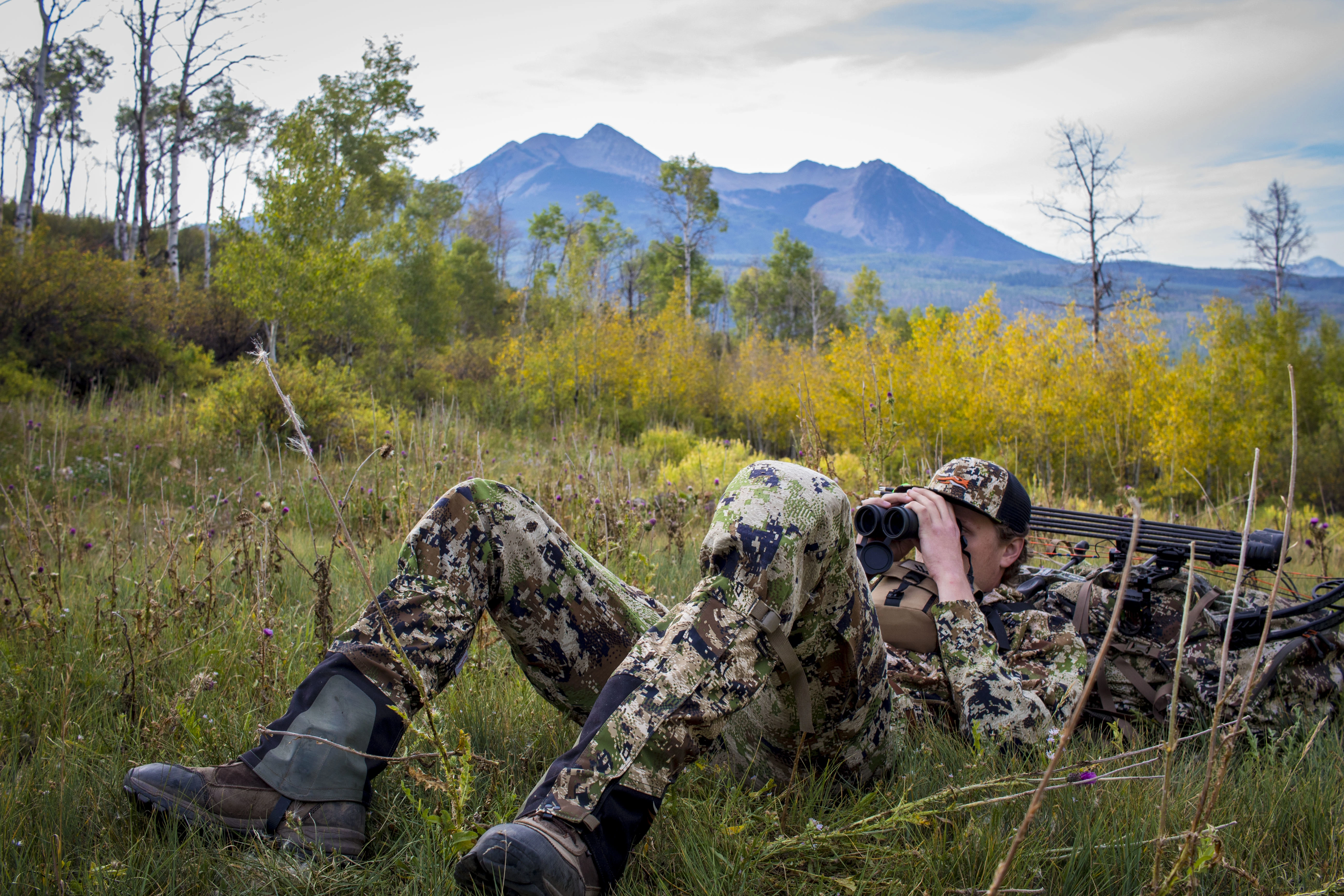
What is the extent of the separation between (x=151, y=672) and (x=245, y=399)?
24.5ft

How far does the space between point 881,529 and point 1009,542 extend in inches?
22.4

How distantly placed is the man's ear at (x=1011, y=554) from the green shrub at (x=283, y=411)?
6.50 metres

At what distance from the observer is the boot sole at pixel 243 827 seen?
1.29m

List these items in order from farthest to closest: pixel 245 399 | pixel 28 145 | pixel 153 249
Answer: pixel 153 249 → pixel 28 145 → pixel 245 399

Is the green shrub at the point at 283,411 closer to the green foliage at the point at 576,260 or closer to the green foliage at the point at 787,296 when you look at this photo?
the green foliage at the point at 576,260

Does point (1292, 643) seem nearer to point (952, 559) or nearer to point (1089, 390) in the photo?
point (952, 559)

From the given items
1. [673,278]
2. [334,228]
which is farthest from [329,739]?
[673,278]

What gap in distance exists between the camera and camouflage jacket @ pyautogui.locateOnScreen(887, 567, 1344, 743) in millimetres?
1812

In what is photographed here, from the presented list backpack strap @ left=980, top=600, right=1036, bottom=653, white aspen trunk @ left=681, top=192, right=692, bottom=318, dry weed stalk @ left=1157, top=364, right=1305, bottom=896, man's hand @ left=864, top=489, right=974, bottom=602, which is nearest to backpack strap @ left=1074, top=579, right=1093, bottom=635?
backpack strap @ left=980, top=600, right=1036, bottom=653

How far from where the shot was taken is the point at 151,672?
6.89ft

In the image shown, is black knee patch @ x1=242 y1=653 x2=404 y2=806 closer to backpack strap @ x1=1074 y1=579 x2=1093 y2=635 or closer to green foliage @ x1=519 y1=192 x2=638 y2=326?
backpack strap @ x1=1074 y1=579 x2=1093 y2=635

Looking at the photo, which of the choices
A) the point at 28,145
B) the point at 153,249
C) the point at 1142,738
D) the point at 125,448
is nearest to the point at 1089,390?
the point at 1142,738

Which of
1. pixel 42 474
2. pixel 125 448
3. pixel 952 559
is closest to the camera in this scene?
pixel 952 559

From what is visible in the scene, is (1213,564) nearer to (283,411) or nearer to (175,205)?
(283,411)
